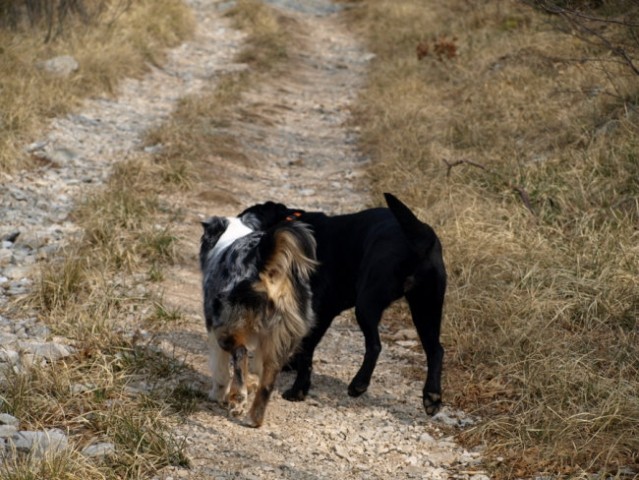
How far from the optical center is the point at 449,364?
490 cm

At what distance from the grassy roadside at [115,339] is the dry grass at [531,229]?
5.27ft

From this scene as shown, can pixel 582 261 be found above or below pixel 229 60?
above

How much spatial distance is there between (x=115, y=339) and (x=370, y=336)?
1.48m

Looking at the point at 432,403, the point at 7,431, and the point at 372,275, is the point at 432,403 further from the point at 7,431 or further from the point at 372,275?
the point at 7,431

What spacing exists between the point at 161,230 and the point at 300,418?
2807 millimetres

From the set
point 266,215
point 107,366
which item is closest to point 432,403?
point 266,215

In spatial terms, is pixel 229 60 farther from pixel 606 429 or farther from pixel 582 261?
pixel 606 429

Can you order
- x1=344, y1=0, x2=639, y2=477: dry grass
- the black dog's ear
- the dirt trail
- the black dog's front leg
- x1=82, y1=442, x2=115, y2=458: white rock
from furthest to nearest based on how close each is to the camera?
the black dog's ear
the black dog's front leg
x1=344, y1=0, x2=639, y2=477: dry grass
the dirt trail
x1=82, y1=442, x2=115, y2=458: white rock

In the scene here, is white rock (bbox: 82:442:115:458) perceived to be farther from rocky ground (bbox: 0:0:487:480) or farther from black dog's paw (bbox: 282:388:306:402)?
black dog's paw (bbox: 282:388:306:402)

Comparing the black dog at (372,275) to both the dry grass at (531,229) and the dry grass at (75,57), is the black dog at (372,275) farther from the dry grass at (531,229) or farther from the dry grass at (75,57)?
the dry grass at (75,57)

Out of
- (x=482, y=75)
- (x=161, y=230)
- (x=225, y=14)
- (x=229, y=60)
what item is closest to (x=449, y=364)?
(x=161, y=230)

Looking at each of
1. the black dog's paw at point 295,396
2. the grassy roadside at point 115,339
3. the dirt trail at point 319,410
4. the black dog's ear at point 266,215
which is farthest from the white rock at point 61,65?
the black dog's paw at point 295,396

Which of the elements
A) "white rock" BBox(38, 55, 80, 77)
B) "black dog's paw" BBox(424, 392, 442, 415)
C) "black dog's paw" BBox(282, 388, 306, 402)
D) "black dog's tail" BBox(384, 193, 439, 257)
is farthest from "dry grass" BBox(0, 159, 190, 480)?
"white rock" BBox(38, 55, 80, 77)

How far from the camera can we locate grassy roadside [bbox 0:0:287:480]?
3.48 meters
